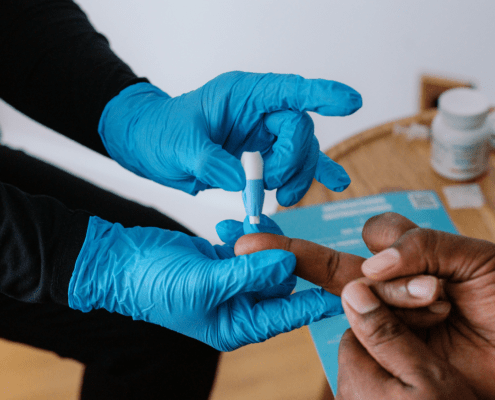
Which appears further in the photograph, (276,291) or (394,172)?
(394,172)

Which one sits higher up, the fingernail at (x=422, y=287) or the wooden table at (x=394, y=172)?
the fingernail at (x=422, y=287)

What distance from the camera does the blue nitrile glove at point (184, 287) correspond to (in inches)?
21.7

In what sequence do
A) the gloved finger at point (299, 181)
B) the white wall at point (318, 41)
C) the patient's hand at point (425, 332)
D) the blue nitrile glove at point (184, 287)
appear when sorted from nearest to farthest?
1. the patient's hand at point (425, 332)
2. the blue nitrile glove at point (184, 287)
3. the gloved finger at point (299, 181)
4. the white wall at point (318, 41)

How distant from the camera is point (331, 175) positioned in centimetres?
69

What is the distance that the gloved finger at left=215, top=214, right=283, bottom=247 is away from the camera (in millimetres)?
604

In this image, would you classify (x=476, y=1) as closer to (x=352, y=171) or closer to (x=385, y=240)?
(x=352, y=171)

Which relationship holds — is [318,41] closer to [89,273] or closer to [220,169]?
[220,169]

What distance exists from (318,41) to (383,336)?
94 cm

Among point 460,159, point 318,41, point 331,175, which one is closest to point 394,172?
point 460,159

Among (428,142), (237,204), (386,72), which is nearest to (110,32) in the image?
(237,204)

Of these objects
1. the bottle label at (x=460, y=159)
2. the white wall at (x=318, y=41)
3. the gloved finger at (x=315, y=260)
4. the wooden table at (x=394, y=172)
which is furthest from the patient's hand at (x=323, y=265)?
the white wall at (x=318, y=41)

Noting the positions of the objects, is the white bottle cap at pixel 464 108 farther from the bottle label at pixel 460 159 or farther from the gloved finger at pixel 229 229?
the gloved finger at pixel 229 229

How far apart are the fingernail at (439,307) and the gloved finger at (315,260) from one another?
10 cm

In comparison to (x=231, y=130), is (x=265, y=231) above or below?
below
